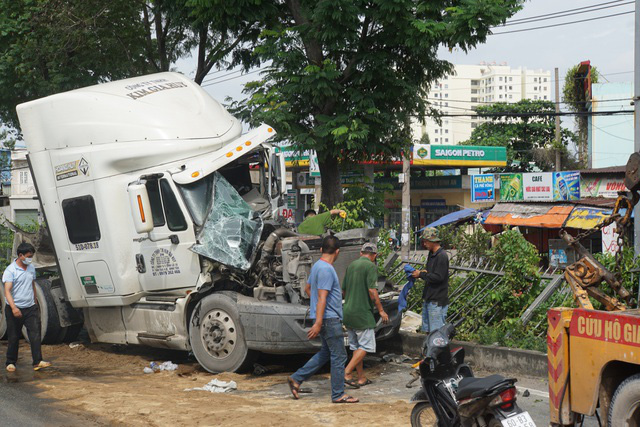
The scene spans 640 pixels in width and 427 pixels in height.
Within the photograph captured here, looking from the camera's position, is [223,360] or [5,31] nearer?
[223,360]

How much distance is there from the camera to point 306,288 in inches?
346

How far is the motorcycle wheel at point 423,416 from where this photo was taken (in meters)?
5.93

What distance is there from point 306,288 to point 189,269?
74.9 inches

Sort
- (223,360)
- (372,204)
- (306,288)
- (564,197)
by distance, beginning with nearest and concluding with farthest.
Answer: (306,288), (223,360), (372,204), (564,197)

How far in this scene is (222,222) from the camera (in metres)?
9.72

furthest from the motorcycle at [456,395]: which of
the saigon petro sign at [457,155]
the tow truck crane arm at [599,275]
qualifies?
the saigon petro sign at [457,155]

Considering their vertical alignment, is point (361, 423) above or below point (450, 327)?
below

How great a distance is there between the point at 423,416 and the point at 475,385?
1.00 meters

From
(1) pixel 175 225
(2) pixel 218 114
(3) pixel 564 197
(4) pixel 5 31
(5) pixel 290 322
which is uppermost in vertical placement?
(4) pixel 5 31

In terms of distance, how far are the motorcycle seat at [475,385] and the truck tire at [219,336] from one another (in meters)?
4.37

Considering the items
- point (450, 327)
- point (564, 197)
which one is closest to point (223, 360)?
point (450, 327)

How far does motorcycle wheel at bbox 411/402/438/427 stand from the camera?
5934 millimetres

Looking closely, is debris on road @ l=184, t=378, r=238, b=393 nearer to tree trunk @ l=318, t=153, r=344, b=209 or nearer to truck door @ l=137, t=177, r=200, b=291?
truck door @ l=137, t=177, r=200, b=291

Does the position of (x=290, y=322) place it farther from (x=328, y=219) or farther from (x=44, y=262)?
(x=44, y=262)
